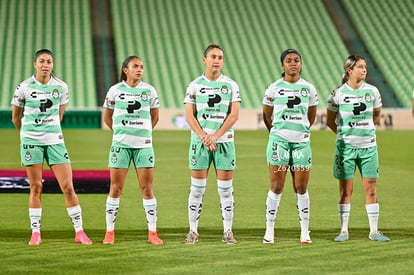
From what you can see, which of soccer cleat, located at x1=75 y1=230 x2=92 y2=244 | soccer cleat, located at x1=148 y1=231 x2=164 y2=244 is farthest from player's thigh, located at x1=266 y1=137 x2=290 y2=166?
soccer cleat, located at x1=75 y1=230 x2=92 y2=244

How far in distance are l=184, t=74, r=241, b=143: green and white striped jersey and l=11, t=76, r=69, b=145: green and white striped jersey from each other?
1.31m

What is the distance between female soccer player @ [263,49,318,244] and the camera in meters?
8.13

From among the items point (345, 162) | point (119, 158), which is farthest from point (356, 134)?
point (119, 158)

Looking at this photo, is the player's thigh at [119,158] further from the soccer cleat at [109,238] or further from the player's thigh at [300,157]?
the player's thigh at [300,157]

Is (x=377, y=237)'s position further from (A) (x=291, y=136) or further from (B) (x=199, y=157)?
(B) (x=199, y=157)

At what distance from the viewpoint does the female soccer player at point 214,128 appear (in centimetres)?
815

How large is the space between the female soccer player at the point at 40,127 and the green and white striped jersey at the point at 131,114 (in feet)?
1.77

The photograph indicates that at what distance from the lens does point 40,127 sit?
318 inches

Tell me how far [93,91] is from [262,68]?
7859 millimetres

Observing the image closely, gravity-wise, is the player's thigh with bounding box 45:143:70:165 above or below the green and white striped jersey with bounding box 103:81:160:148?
below

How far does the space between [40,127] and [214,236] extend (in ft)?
6.93

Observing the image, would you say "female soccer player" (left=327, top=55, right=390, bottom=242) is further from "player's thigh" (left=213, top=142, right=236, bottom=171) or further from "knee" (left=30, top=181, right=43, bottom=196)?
"knee" (left=30, top=181, right=43, bottom=196)

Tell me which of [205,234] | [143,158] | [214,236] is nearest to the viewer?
[143,158]

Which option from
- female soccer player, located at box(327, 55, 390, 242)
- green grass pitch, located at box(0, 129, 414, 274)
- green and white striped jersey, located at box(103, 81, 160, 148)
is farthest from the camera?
female soccer player, located at box(327, 55, 390, 242)
